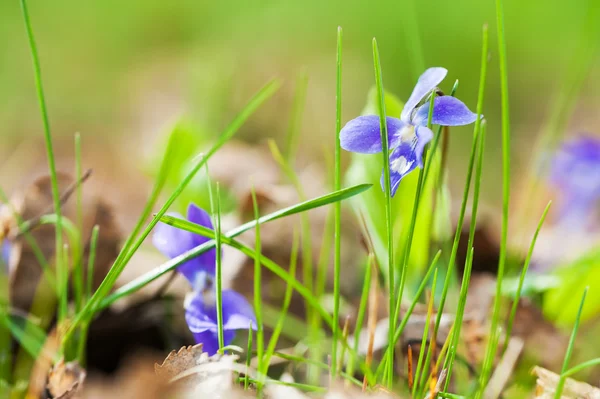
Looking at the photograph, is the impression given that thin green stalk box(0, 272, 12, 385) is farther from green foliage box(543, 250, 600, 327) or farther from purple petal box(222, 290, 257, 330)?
green foliage box(543, 250, 600, 327)

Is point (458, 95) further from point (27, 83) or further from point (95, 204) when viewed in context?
point (27, 83)

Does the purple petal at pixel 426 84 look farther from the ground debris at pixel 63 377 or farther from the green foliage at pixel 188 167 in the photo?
the green foliage at pixel 188 167

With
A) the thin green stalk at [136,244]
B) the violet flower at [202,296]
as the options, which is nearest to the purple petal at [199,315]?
the violet flower at [202,296]

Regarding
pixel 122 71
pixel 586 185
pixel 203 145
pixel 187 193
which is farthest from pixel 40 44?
pixel 586 185

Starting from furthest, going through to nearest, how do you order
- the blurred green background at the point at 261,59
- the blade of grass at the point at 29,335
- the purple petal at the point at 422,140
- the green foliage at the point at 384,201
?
the blurred green background at the point at 261,59, the green foliage at the point at 384,201, the blade of grass at the point at 29,335, the purple petal at the point at 422,140

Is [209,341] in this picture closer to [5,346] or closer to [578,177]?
[5,346]

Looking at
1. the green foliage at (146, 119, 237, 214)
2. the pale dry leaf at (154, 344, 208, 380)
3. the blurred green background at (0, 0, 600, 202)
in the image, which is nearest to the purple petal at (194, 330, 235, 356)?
the pale dry leaf at (154, 344, 208, 380)
